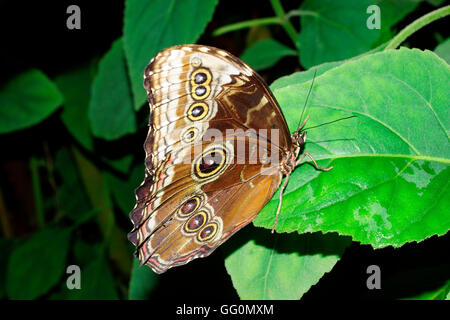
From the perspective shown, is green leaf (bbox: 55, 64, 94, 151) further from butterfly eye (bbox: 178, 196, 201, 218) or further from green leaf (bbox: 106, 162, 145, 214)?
butterfly eye (bbox: 178, 196, 201, 218)

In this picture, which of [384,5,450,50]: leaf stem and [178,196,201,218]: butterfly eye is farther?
[178,196,201,218]: butterfly eye

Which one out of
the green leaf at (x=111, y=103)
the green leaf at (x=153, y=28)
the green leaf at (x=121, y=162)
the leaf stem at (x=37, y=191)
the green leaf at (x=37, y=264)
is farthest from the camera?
the leaf stem at (x=37, y=191)

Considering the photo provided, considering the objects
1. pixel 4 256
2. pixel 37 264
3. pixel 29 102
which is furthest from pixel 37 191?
pixel 29 102

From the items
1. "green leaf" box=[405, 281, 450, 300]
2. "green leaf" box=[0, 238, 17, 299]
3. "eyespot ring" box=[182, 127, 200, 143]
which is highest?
"eyespot ring" box=[182, 127, 200, 143]

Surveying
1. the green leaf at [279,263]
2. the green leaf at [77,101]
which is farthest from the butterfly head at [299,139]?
the green leaf at [77,101]

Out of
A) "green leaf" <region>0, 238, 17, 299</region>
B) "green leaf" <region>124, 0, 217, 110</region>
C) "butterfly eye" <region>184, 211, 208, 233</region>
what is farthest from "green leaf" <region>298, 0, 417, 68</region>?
"green leaf" <region>0, 238, 17, 299</region>

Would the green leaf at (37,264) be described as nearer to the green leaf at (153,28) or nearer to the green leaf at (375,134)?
the green leaf at (153,28)

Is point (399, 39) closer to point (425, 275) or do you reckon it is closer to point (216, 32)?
point (425, 275)
